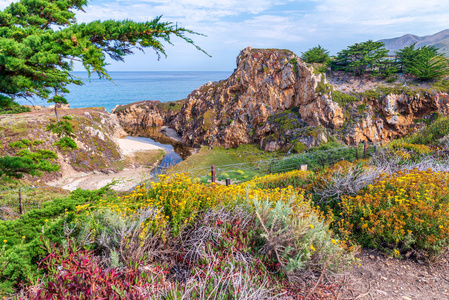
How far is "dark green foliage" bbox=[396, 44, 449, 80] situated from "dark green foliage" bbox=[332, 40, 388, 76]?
8.37ft

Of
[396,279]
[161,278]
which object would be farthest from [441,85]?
[161,278]

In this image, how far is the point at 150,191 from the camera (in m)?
4.33

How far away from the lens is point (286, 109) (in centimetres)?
3388

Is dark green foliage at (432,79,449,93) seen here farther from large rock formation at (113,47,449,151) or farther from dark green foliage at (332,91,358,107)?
dark green foliage at (332,91,358,107)

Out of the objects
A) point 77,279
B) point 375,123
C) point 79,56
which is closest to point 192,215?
point 77,279

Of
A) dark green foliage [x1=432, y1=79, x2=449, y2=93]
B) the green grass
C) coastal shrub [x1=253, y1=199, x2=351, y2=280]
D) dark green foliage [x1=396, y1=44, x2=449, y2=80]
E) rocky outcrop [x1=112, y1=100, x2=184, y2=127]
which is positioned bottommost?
the green grass

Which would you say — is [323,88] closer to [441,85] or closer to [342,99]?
[342,99]

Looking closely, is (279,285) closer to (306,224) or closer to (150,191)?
(306,224)

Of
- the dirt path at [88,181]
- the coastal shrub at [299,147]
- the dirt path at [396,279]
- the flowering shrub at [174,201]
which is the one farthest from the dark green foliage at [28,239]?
the coastal shrub at [299,147]

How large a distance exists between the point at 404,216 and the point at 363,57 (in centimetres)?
3396

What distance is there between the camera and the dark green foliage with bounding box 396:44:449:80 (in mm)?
27281

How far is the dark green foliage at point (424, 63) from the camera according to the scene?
89.5 feet

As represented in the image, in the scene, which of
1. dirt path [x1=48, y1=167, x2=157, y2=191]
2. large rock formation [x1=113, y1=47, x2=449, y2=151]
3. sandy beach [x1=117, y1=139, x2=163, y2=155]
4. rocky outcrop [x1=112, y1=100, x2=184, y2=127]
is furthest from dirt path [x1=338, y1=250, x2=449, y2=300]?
rocky outcrop [x1=112, y1=100, x2=184, y2=127]

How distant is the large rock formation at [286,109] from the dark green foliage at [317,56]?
3.97 meters
